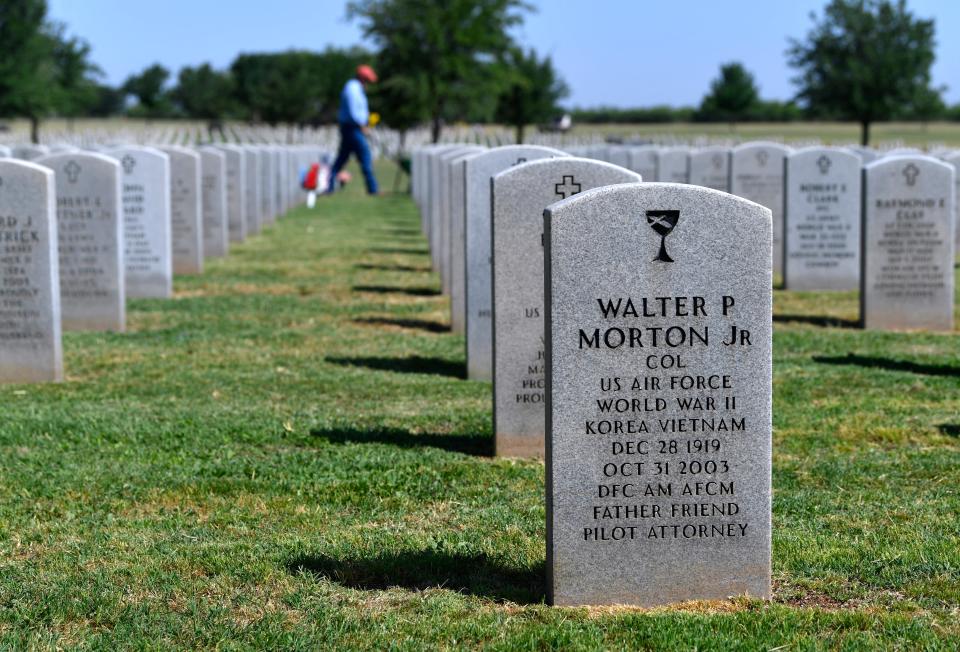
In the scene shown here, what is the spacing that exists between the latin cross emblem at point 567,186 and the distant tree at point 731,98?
10178cm

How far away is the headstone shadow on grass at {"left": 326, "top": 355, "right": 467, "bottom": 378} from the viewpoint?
10383 millimetres

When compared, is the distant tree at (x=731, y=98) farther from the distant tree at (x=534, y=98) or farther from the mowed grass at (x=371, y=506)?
the mowed grass at (x=371, y=506)

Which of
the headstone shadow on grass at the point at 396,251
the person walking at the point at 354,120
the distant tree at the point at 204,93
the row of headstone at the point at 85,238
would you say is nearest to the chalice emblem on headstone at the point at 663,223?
the row of headstone at the point at 85,238

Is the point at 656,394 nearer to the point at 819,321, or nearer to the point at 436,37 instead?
the point at 819,321

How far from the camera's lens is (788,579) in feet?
18.3

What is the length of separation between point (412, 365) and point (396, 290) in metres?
5.18

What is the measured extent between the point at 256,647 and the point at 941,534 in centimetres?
291

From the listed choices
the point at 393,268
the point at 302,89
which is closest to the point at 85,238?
the point at 393,268

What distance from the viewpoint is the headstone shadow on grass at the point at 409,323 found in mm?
12695

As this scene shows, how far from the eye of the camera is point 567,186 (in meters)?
7.66

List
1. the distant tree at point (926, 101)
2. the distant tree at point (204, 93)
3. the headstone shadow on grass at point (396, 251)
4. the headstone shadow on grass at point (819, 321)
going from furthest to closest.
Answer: the distant tree at point (204, 93) < the distant tree at point (926, 101) < the headstone shadow on grass at point (396, 251) < the headstone shadow on grass at point (819, 321)

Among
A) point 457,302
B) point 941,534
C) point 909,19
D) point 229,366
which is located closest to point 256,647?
point 941,534

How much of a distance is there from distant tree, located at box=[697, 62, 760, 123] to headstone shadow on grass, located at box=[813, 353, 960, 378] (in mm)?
98353

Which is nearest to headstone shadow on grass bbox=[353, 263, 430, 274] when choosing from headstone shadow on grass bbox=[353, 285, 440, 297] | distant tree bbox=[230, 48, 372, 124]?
headstone shadow on grass bbox=[353, 285, 440, 297]
